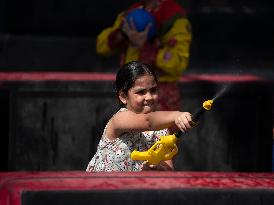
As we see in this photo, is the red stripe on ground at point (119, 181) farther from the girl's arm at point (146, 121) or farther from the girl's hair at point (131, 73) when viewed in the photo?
the girl's hair at point (131, 73)

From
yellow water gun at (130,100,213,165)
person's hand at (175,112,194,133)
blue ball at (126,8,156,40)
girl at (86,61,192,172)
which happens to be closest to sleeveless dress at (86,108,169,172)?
girl at (86,61,192,172)

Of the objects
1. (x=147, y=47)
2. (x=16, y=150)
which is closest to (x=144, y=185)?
(x=147, y=47)

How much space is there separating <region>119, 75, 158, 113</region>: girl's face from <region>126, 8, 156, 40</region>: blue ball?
5.50 ft

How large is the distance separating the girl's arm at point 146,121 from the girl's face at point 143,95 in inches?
3.9

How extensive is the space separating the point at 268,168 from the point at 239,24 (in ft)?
21.8

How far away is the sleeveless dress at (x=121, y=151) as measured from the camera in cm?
502

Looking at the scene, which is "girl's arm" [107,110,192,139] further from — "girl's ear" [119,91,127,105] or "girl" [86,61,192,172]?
"girl's ear" [119,91,127,105]

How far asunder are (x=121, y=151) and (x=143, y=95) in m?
0.26

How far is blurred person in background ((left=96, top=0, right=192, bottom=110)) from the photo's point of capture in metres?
6.80

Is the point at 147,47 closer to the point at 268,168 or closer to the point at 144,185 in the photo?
the point at 268,168

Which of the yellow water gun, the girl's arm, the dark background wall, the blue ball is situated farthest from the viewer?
the dark background wall

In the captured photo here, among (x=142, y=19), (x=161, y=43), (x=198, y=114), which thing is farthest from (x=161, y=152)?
(x=161, y=43)

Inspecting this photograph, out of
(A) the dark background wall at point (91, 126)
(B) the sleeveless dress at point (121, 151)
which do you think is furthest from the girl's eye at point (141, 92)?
(A) the dark background wall at point (91, 126)

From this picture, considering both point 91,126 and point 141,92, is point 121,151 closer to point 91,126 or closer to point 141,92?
point 141,92
